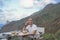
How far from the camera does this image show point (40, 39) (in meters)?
4.22

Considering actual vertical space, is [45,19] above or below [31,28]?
above

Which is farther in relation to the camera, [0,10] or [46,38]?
[0,10]

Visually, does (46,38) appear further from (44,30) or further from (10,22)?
(10,22)

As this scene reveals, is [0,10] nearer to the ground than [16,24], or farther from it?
farther from it

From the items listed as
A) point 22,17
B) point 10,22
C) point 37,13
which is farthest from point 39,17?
point 10,22

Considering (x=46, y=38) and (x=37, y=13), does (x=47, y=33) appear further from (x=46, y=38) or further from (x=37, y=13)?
(x=37, y=13)

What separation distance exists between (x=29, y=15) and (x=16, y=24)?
0.36m

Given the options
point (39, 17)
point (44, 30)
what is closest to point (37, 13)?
point (39, 17)

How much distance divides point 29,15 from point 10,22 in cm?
46

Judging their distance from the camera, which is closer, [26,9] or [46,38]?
[46,38]

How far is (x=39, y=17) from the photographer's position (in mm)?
4340

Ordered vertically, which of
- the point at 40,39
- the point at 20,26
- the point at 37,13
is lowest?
the point at 40,39

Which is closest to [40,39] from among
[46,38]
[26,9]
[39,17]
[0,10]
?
[46,38]

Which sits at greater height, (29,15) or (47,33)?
(29,15)
